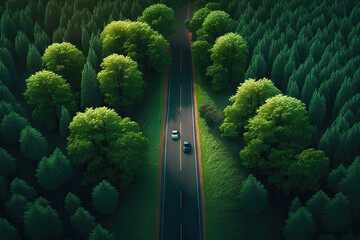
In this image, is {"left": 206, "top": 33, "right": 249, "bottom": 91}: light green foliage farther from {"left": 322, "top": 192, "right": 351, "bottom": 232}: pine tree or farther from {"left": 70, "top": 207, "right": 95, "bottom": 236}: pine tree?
{"left": 70, "top": 207, "right": 95, "bottom": 236}: pine tree

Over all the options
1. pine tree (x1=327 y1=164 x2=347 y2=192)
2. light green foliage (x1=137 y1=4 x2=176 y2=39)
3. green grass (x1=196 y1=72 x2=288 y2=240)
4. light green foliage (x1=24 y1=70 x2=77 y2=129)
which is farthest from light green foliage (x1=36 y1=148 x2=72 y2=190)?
light green foliage (x1=137 y1=4 x2=176 y2=39)

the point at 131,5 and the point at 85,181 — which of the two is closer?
the point at 85,181

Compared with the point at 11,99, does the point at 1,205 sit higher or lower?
lower

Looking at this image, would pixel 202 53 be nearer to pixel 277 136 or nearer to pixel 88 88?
pixel 88 88

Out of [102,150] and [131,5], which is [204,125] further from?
[131,5]

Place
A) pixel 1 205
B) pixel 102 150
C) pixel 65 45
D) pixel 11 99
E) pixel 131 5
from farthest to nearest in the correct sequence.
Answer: pixel 131 5 < pixel 65 45 < pixel 11 99 < pixel 102 150 < pixel 1 205

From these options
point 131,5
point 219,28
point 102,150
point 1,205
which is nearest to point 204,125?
point 102,150

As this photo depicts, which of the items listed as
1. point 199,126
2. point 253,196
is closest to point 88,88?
point 199,126
